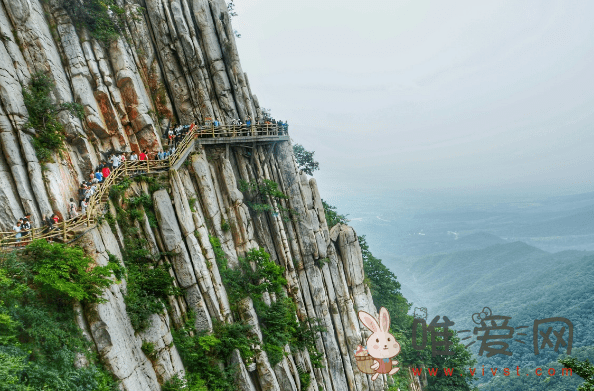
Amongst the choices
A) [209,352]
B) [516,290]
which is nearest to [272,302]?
[209,352]

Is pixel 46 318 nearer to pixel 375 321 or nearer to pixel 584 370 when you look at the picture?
pixel 375 321

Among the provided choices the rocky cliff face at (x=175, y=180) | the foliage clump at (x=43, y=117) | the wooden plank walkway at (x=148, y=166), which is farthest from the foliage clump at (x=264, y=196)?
the foliage clump at (x=43, y=117)

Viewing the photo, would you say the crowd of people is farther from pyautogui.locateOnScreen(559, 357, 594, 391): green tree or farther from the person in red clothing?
pyautogui.locateOnScreen(559, 357, 594, 391): green tree

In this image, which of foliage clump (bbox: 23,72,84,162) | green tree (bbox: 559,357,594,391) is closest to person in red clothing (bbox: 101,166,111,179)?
foliage clump (bbox: 23,72,84,162)

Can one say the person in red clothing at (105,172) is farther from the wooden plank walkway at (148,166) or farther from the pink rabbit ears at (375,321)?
the pink rabbit ears at (375,321)

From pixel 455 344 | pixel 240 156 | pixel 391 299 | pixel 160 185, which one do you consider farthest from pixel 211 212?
pixel 455 344
